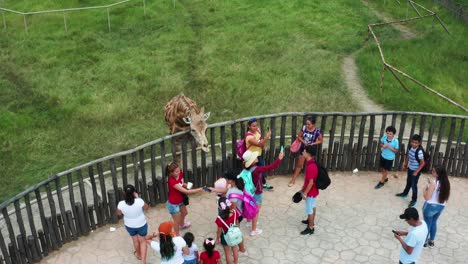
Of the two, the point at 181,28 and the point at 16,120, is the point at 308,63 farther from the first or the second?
the point at 16,120

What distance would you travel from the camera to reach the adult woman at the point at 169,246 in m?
6.70

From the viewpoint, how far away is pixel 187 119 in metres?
10.9

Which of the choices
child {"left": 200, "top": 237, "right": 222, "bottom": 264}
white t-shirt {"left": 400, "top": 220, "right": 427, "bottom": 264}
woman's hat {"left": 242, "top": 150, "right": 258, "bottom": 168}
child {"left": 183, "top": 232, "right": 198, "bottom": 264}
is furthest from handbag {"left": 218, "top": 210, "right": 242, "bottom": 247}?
white t-shirt {"left": 400, "top": 220, "right": 427, "bottom": 264}

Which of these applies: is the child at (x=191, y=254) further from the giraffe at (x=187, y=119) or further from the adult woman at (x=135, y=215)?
the giraffe at (x=187, y=119)

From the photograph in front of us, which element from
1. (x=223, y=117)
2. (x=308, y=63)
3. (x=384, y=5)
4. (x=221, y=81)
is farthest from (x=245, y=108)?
(x=384, y=5)

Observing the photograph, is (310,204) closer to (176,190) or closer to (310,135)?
(310,135)

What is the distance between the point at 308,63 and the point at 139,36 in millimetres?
7361

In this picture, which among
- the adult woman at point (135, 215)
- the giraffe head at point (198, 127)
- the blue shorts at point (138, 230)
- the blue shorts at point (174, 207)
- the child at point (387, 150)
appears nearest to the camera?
the adult woman at point (135, 215)

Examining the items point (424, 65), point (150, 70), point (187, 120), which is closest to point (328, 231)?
point (187, 120)

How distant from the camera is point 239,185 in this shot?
788 centimetres

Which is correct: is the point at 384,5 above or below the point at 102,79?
above

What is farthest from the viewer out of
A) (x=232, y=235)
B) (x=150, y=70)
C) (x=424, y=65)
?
(x=424, y=65)

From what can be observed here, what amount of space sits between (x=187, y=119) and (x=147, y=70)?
22.5 feet

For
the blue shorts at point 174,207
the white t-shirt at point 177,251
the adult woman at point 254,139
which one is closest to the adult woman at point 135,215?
the blue shorts at point 174,207
